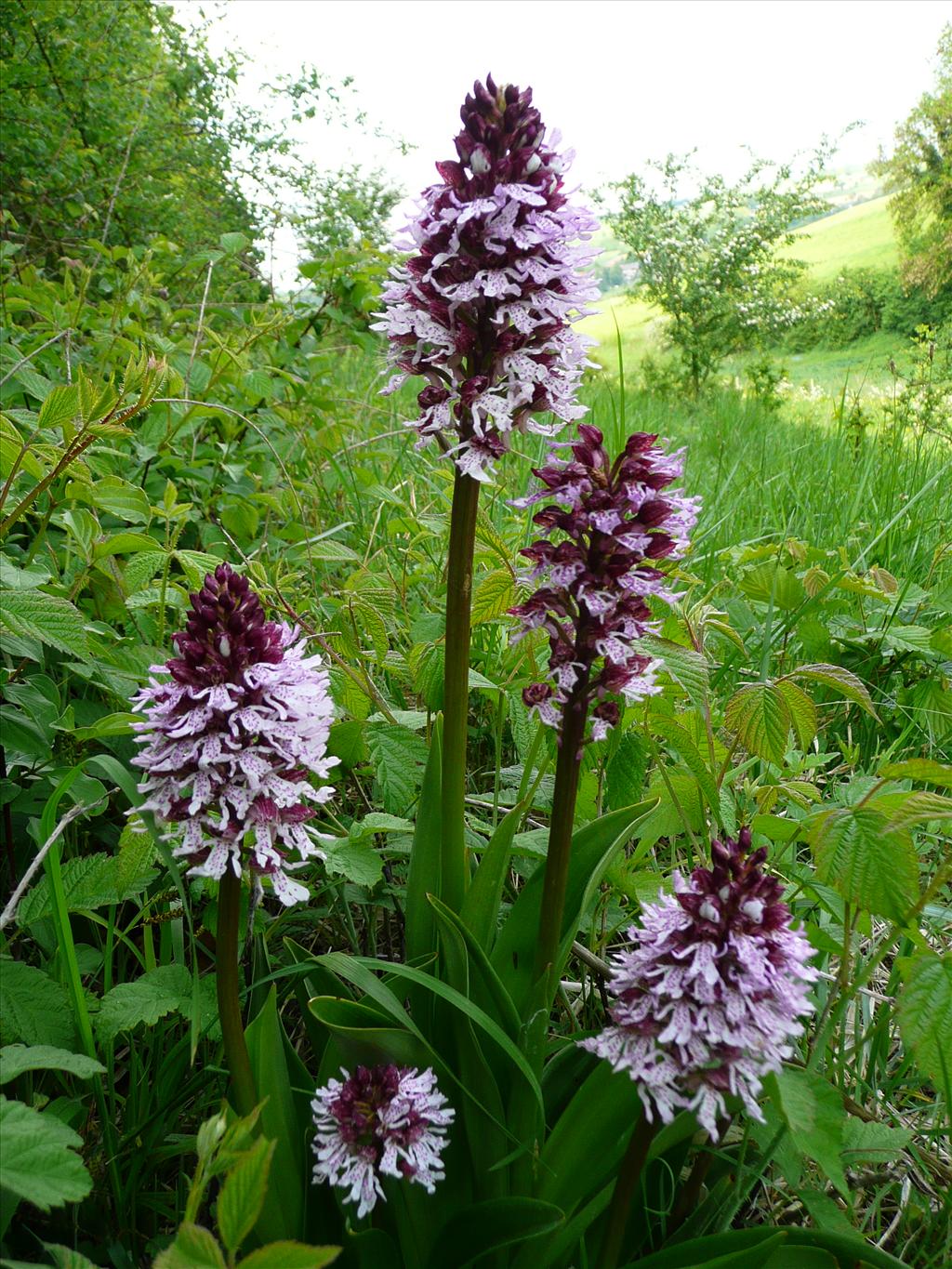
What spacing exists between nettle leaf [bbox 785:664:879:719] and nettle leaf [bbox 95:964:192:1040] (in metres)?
1.43

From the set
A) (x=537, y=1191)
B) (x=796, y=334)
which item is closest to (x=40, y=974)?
(x=537, y=1191)

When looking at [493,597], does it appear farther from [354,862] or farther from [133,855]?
[133,855]

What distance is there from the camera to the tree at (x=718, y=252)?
2216cm

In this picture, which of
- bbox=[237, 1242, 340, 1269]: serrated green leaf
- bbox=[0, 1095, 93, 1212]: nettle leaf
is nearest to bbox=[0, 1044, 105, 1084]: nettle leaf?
bbox=[0, 1095, 93, 1212]: nettle leaf

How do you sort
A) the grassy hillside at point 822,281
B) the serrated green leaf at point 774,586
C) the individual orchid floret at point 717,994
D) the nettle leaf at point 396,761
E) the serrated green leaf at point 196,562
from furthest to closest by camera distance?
the grassy hillside at point 822,281 < the serrated green leaf at point 774,586 < the serrated green leaf at point 196,562 < the nettle leaf at point 396,761 < the individual orchid floret at point 717,994

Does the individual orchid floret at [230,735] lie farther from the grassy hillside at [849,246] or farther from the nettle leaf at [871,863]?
the grassy hillside at [849,246]

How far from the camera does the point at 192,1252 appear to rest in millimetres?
988

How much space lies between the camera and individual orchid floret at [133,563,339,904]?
1254mm

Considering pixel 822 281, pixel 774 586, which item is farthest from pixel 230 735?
pixel 822 281

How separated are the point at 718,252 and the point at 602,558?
78.8ft

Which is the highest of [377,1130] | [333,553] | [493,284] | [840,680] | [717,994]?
[493,284]

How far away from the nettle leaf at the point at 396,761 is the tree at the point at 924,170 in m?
22.5

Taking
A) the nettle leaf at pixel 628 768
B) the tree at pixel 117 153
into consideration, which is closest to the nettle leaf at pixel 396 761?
the nettle leaf at pixel 628 768

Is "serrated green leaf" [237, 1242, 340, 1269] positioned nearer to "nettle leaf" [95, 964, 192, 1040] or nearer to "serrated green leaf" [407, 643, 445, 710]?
"nettle leaf" [95, 964, 192, 1040]
